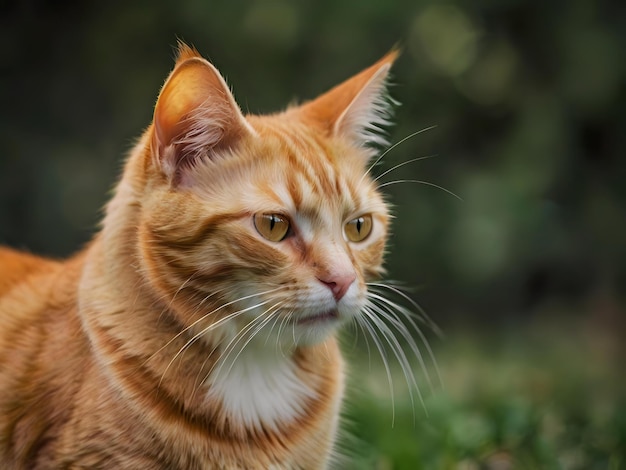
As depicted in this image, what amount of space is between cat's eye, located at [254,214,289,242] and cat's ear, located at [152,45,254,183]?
20 cm

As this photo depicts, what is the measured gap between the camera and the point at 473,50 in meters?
4.28

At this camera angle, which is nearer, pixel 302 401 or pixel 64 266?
pixel 302 401

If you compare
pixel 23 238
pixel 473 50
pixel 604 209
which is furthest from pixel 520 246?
pixel 23 238

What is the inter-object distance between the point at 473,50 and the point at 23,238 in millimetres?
2545

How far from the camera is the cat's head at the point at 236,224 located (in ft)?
5.35

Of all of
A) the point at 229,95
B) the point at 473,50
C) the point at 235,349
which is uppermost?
the point at 473,50

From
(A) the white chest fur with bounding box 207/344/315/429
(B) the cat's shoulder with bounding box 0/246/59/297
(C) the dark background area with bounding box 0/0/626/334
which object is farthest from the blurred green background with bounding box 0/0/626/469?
(A) the white chest fur with bounding box 207/344/315/429

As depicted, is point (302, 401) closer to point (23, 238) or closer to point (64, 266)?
point (64, 266)

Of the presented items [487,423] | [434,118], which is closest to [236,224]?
[487,423]

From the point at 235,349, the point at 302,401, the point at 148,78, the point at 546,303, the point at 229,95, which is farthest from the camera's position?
the point at 546,303

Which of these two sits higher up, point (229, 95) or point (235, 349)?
point (229, 95)

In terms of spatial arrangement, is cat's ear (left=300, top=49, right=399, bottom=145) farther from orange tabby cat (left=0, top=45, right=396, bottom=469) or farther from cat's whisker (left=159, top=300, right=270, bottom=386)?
cat's whisker (left=159, top=300, right=270, bottom=386)

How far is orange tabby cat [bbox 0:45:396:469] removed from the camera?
1640mm

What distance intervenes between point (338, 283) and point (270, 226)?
18cm
